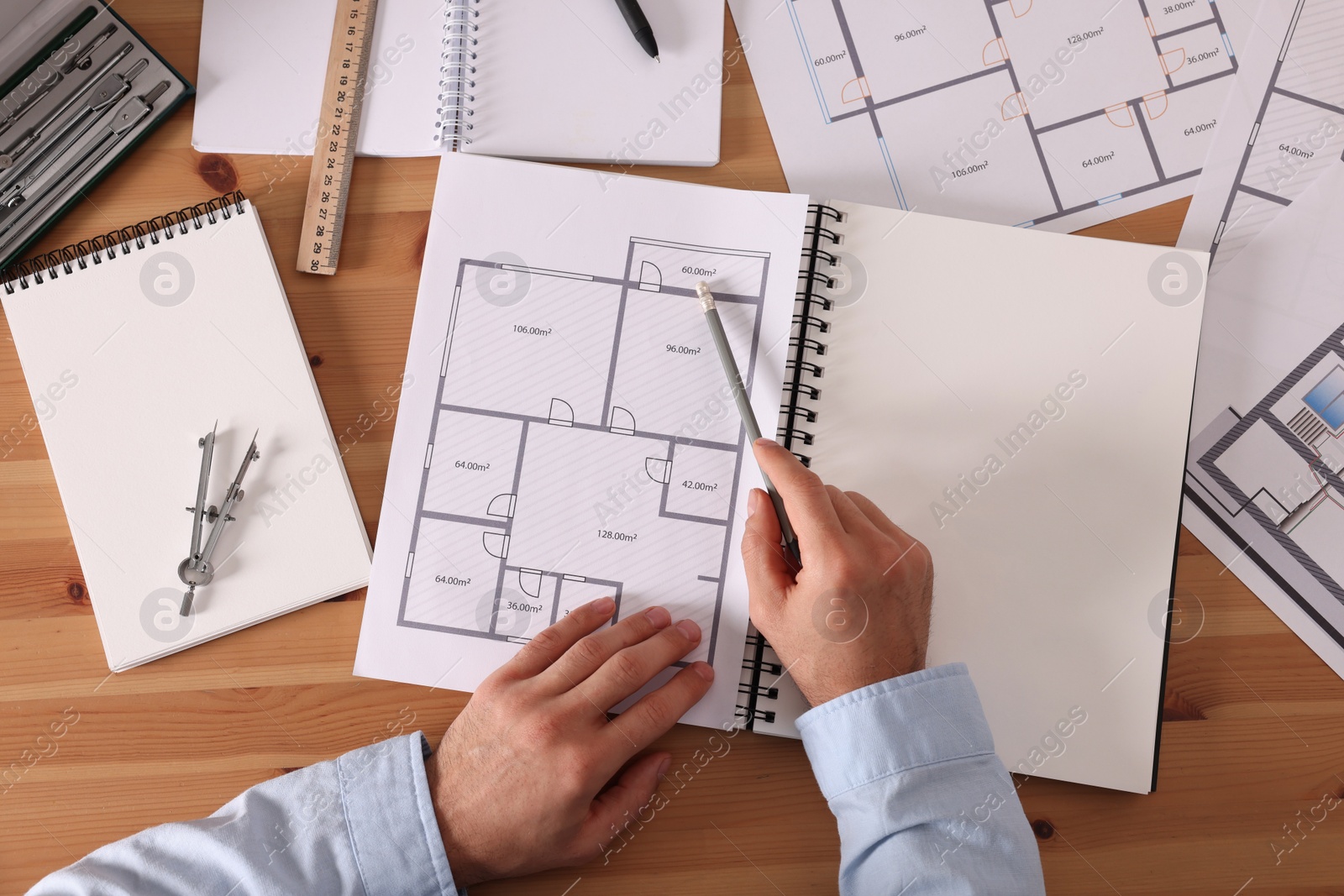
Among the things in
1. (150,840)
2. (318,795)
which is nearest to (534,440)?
(318,795)

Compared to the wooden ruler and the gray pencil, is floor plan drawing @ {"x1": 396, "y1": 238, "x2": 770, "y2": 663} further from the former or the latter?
the wooden ruler

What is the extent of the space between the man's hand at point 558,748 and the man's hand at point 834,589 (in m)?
0.09

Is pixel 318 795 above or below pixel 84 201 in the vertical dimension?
below

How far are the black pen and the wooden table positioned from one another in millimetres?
339

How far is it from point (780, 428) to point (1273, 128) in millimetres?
621

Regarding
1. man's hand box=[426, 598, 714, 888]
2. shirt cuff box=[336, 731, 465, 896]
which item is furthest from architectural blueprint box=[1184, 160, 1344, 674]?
shirt cuff box=[336, 731, 465, 896]

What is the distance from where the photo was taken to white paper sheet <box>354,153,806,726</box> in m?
0.80

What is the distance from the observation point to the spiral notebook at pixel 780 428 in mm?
792

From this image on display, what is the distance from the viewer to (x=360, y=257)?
848 millimetres

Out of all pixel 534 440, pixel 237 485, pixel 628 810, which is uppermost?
pixel 534 440

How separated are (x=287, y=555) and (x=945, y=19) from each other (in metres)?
0.87

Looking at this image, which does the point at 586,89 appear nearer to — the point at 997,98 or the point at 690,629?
the point at 997,98

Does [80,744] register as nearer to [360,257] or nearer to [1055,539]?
[360,257]

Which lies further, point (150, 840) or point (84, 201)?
point (84, 201)
